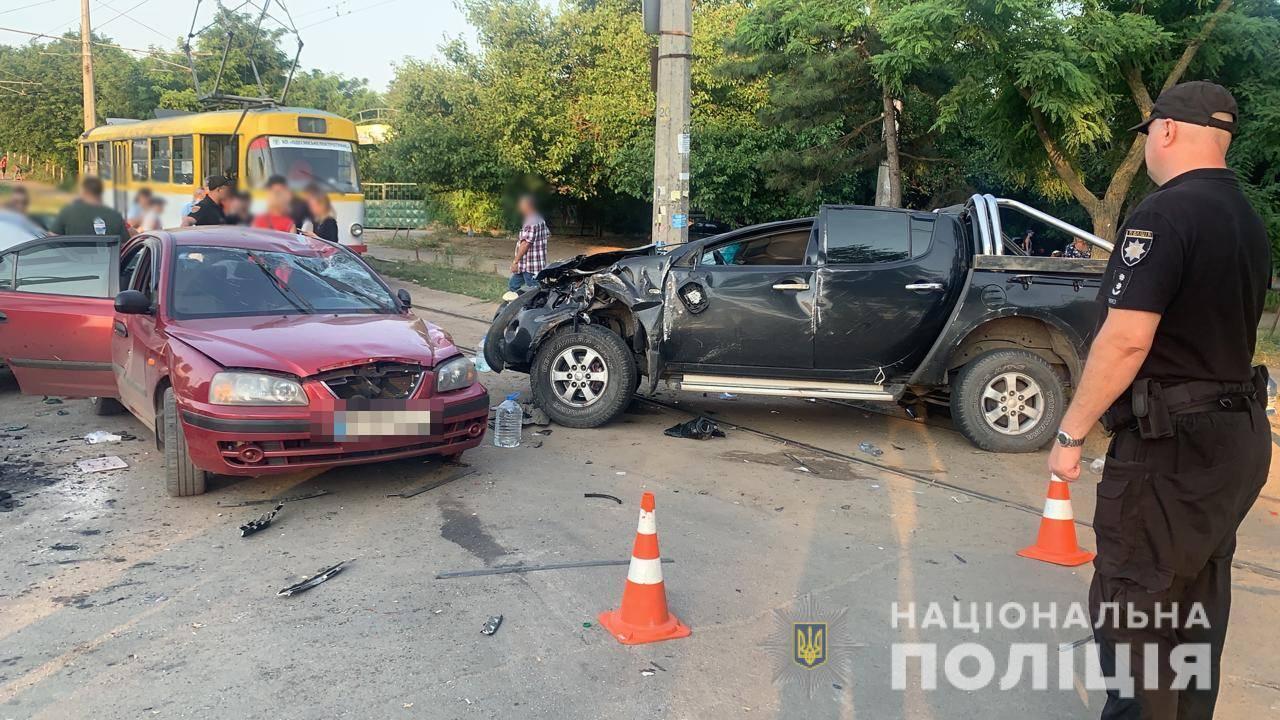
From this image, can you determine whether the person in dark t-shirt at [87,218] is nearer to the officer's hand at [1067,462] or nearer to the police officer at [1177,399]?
the officer's hand at [1067,462]

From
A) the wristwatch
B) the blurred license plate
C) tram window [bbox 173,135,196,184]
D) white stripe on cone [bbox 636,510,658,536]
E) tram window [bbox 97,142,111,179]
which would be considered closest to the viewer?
the wristwatch

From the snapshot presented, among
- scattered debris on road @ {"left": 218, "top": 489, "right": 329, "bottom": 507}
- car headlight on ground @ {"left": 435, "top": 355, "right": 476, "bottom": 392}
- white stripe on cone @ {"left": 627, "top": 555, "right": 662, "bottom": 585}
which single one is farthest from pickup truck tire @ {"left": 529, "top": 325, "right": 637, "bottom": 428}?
white stripe on cone @ {"left": 627, "top": 555, "right": 662, "bottom": 585}

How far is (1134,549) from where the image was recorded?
267 centimetres

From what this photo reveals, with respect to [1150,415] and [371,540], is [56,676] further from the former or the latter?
[1150,415]

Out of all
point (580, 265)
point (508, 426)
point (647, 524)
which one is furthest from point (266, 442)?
point (580, 265)

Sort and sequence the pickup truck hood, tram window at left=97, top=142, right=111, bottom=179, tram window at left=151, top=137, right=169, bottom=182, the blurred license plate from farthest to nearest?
tram window at left=97, top=142, right=111, bottom=179, tram window at left=151, top=137, right=169, bottom=182, the pickup truck hood, the blurred license plate

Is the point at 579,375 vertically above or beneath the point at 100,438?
above

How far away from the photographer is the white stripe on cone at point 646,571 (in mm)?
3801

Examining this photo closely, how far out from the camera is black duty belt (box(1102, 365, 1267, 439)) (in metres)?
2.63

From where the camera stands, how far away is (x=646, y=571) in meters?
3.81

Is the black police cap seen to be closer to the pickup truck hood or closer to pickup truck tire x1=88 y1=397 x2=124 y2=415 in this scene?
the pickup truck hood

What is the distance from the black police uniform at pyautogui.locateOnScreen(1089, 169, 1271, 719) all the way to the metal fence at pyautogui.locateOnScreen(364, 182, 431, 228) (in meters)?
29.8

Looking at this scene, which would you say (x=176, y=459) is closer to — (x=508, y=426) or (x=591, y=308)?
(x=508, y=426)

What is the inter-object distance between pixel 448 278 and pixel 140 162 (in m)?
6.09
